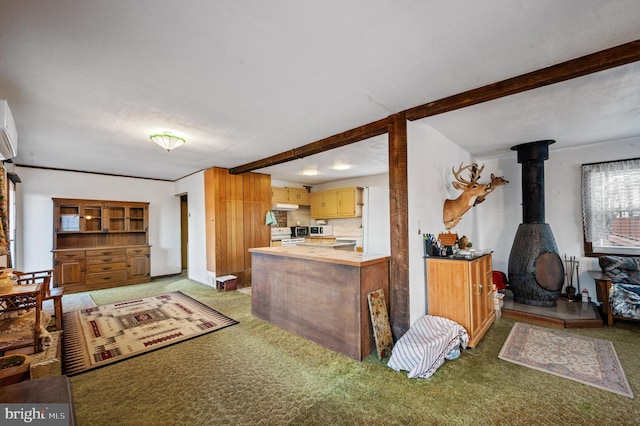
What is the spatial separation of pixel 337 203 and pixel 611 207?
4.97 metres

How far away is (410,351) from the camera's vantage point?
243cm

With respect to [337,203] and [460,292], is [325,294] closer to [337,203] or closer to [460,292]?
[460,292]

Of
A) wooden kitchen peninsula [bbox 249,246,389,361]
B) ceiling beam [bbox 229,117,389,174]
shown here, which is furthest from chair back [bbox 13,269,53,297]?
ceiling beam [bbox 229,117,389,174]

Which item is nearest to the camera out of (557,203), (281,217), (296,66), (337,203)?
(296,66)

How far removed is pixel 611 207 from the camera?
13.0ft

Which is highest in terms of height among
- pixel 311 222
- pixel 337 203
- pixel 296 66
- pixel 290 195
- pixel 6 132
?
pixel 296 66

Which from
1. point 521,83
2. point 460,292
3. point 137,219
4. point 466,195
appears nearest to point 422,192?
point 466,195

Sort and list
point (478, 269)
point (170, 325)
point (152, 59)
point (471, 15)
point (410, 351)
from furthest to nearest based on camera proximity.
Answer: point (170, 325)
point (478, 269)
point (410, 351)
point (152, 59)
point (471, 15)

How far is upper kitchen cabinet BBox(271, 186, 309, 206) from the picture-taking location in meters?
7.10

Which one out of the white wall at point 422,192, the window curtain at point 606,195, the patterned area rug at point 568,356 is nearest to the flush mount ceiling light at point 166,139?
the white wall at point 422,192

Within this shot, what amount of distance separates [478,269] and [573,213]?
260 cm

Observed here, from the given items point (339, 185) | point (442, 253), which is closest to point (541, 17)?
point (442, 253)

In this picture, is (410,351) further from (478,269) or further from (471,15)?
(471,15)

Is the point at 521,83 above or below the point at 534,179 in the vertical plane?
above
